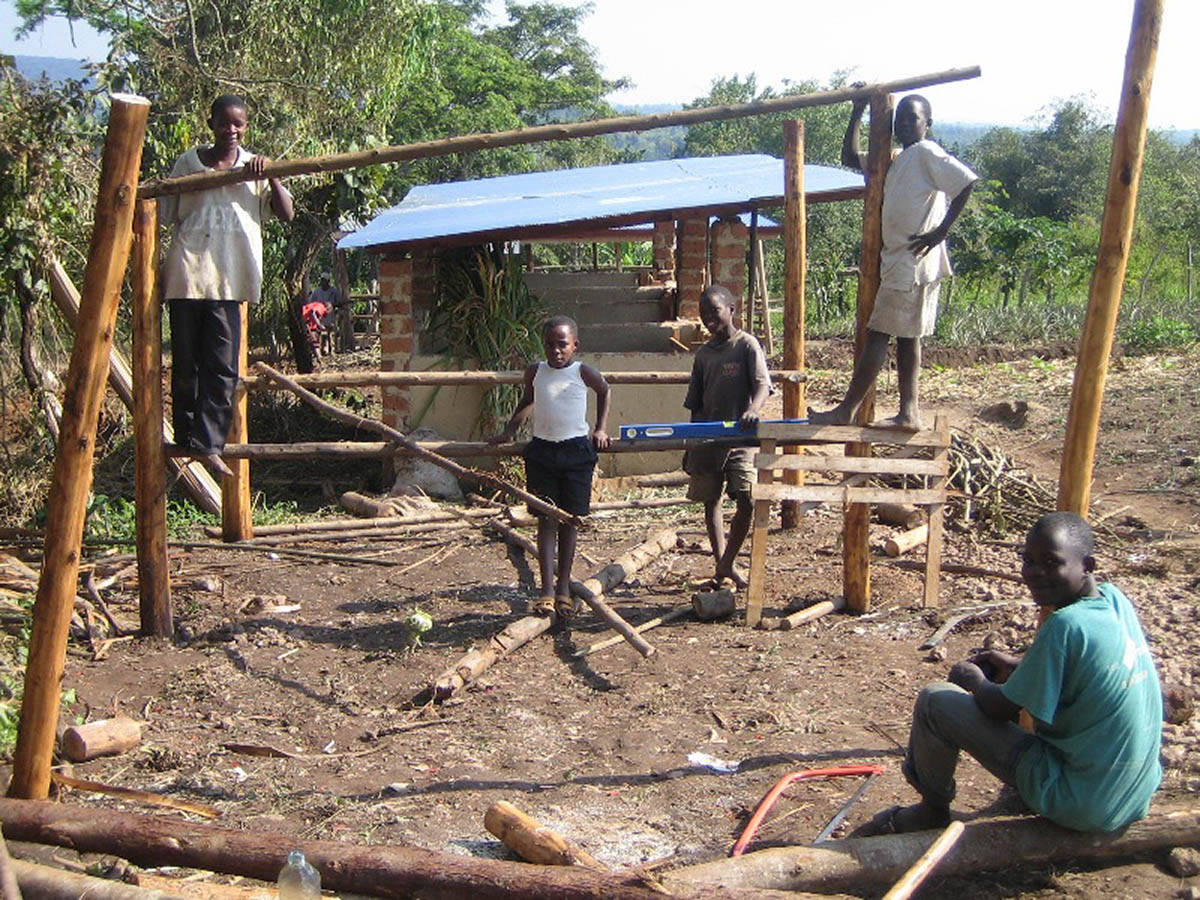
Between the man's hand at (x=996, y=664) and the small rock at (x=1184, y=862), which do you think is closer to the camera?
the small rock at (x=1184, y=862)

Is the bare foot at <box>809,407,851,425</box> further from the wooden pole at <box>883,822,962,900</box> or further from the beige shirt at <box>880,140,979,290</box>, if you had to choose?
the wooden pole at <box>883,822,962,900</box>

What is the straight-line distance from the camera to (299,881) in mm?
3342

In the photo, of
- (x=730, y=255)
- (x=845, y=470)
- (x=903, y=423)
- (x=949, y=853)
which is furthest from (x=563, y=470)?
(x=730, y=255)

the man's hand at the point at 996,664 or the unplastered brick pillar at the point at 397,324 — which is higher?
the unplastered brick pillar at the point at 397,324

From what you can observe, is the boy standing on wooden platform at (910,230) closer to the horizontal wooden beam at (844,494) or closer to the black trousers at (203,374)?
the horizontal wooden beam at (844,494)

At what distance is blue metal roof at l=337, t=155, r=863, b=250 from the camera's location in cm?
994

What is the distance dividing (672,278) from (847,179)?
4.21 metres

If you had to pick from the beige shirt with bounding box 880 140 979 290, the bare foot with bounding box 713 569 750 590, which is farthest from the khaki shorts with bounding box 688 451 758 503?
the beige shirt with bounding box 880 140 979 290

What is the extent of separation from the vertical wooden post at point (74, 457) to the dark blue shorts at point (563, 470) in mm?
2416

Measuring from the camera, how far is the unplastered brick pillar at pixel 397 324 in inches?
403

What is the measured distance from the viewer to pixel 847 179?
11.1 m

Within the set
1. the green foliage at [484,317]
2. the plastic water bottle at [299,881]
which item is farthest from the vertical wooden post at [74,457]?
the green foliage at [484,317]

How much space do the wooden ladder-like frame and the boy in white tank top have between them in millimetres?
897

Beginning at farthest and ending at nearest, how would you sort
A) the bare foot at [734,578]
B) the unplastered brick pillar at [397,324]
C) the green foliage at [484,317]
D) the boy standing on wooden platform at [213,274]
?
the green foliage at [484,317], the unplastered brick pillar at [397,324], the bare foot at [734,578], the boy standing on wooden platform at [213,274]
